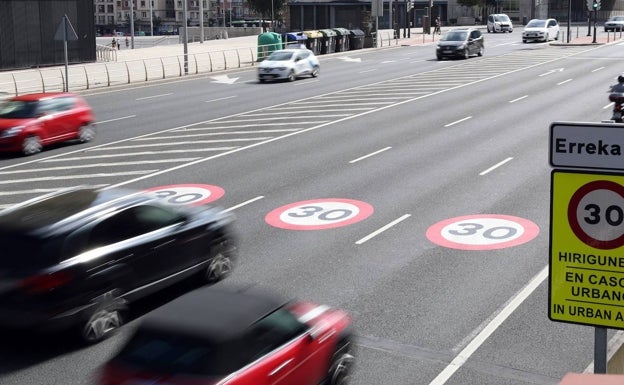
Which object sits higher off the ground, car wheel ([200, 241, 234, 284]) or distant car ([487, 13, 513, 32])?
distant car ([487, 13, 513, 32])

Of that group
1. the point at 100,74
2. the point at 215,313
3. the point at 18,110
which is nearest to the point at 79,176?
the point at 18,110

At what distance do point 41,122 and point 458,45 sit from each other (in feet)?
114

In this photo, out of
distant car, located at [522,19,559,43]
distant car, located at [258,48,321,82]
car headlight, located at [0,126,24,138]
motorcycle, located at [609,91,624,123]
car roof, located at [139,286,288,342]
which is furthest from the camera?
distant car, located at [522,19,559,43]

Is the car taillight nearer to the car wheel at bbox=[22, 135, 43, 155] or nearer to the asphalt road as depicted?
the asphalt road

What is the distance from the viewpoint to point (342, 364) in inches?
356

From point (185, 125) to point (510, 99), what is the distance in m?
12.9

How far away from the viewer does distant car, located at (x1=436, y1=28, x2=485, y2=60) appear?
54188 millimetres

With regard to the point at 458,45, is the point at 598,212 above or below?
below

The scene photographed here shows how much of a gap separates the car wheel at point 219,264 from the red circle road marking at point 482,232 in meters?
3.86

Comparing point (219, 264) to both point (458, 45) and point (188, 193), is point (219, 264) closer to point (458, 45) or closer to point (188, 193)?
point (188, 193)

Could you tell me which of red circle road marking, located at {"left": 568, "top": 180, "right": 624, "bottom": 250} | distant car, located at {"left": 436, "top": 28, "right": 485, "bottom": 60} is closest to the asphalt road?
red circle road marking, located at {"left": 568, "top": 180, "right": 624, "bottom": 250}

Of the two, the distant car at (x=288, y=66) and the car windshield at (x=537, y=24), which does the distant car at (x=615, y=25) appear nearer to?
the car windshield at (x=537, y=24)

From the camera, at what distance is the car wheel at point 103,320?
10.4 m

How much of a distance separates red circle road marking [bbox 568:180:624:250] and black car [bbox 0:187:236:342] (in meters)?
7.12
